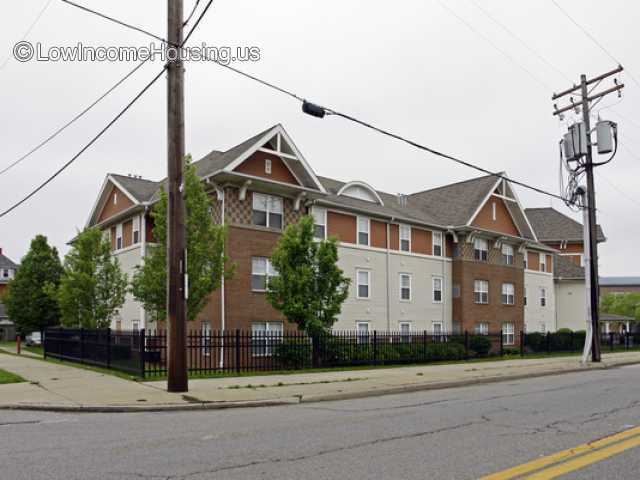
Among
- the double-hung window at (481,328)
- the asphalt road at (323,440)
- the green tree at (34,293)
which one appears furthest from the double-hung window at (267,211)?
the green tree at (34,293)

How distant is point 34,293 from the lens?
1655 inches

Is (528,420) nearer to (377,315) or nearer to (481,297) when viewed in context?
(377,315)

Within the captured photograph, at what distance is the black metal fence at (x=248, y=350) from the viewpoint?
17.0 meters

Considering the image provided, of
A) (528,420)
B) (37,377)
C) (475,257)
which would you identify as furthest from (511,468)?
(475,257)

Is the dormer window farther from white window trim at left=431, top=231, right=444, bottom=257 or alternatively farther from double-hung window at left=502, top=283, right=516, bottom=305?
double-hung window at left=502, top=283, right=516, bottom=305

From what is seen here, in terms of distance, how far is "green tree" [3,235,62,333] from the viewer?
138ft

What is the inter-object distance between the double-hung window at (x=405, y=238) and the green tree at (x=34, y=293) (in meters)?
23.9

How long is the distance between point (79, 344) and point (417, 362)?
12.4 meters

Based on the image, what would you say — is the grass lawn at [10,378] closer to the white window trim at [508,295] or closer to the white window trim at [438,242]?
the white window trim at [438,242]

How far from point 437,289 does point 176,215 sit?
80.8ft

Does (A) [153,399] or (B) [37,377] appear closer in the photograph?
(A) [153,399]

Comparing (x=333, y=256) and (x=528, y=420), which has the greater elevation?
(x=333, y=256)

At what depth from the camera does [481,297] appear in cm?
3753

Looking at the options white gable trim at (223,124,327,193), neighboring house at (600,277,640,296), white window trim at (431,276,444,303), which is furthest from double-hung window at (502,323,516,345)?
neighboring house at (600,277,640,296)
